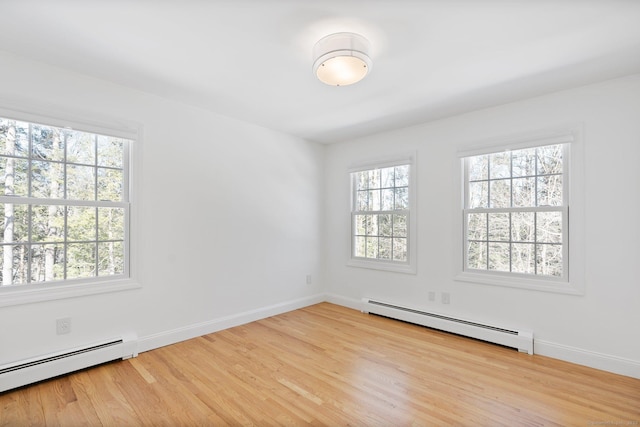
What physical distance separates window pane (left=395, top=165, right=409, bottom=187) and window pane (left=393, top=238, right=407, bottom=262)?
0.76 meters

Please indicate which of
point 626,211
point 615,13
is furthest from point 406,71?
point 626,211

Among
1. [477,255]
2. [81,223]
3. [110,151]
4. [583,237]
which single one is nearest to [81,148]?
[110,151]

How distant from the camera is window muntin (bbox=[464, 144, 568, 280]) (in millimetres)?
2967

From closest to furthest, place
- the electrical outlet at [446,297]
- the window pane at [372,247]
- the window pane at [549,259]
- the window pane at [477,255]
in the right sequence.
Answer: the window pane at [549,259]
the window pane at [477,255]
the electrical outlet at [446,297]
the window pane at [372,247]

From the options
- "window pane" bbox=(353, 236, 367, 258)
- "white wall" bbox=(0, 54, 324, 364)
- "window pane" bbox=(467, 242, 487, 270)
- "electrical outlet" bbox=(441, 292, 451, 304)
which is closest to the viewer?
"white wall" bbox=(0, 54, 324, 364)

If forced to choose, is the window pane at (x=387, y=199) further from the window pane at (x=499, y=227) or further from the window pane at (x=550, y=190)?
the window pane at (x=550, y=190)

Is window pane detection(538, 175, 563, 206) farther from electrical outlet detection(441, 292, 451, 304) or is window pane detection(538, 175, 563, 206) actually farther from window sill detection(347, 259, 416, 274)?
window sill detection(347, 259, 416, 274)

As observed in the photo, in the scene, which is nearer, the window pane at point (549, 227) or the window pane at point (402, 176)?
the window pane at point (549, 227)

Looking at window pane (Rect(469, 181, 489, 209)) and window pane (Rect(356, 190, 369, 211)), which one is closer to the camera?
window pane (Rect(469, 181, 489, 209))

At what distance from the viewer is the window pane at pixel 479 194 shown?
134 inches

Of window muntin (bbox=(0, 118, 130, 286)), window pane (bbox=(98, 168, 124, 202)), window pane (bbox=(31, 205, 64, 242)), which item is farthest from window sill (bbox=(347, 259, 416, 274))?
window pane (bbox=(31, 205, 64, 242))

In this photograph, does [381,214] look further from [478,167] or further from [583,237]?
[583,237]

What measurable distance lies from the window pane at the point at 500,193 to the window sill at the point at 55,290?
3866 mm

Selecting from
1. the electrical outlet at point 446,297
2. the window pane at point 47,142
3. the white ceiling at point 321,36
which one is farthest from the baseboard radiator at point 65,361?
the electrical outlet at point 446,297
